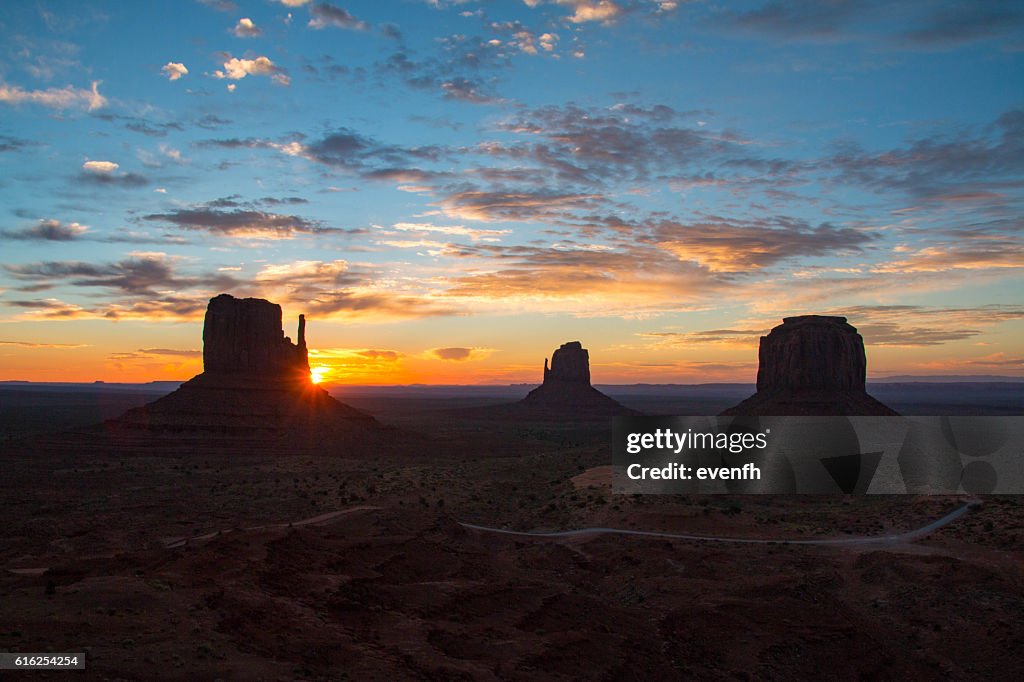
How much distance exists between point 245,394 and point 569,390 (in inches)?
3959

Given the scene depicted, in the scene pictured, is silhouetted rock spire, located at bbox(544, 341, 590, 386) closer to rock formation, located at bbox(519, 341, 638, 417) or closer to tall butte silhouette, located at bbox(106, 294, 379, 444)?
rock formation, located at bbox(519, 341, 638, 417)

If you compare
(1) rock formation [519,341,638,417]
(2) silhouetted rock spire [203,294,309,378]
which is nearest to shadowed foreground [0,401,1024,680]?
(2) silhouetted rock spire [203,294,309,378]

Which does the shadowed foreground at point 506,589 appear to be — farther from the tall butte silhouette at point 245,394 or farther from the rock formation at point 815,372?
the rock formation at point 815,372

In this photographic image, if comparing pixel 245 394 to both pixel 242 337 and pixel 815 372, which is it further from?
pixel 815 372

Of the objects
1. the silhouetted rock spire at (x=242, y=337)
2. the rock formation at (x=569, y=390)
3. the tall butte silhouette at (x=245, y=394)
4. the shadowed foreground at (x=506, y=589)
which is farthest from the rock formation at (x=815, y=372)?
the rock formation at (x=569, y=390)

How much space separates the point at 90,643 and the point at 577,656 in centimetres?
1445

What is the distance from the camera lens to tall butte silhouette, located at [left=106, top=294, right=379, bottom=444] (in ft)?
265

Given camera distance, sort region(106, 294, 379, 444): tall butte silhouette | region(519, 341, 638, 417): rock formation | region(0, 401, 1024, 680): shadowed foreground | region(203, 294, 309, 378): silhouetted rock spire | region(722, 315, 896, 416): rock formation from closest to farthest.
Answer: region(0, 401, 1024, 680): shadowed foreground
region(106, 294, 379, 444): tall butte silhouette
region(722, 315, 896, 416): rock formation
region(203, 294, 309, 378): silhouetted rock spire
region(519, 341, 638, 417): rock formation

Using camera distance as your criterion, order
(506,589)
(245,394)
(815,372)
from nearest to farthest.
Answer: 1. (506,589)
2. (245,394)
3. (815,372)

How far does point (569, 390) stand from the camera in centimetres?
17375

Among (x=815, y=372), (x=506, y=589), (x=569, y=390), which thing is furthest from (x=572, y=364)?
(x=506, y=589)

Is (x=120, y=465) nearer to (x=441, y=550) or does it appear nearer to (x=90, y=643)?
(x=441, y=550)

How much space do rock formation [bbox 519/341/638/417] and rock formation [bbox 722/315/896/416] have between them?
7571 cm

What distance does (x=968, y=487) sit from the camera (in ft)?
170
